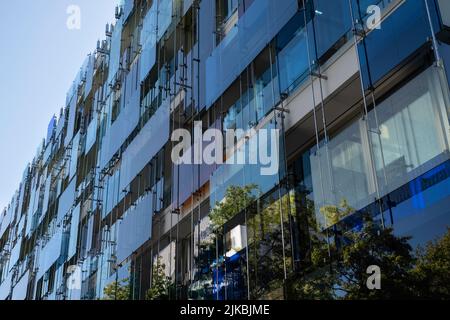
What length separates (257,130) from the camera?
322 inches

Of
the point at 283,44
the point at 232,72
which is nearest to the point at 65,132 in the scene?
the point at 232,72

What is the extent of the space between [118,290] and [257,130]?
15.8 feet

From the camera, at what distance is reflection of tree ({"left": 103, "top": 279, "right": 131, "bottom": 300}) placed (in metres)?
11.1

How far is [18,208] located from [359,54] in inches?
900

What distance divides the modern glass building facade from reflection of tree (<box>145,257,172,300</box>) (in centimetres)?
7

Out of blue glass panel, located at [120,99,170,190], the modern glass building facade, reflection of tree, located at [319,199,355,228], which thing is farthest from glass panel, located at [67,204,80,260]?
reflection of tree, located at [319,199,355,228]

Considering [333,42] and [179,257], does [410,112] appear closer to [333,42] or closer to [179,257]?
[333,42]

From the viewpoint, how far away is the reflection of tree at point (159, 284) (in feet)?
32.1

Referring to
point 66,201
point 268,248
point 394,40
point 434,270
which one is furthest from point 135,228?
point 434,270

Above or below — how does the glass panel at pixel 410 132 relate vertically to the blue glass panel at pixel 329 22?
below

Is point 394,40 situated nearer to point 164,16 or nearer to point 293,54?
point 293,54

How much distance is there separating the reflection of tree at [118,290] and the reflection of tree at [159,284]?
898mm

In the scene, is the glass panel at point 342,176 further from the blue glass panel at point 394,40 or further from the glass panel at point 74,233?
the glass panel at point 74,233

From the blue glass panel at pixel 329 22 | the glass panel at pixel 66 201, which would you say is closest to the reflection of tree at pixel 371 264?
the blue glass panel at pixel 329 22
